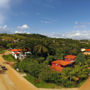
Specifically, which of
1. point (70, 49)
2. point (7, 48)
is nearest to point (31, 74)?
point (70, 49)

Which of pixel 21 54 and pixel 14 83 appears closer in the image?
pixel 14 83

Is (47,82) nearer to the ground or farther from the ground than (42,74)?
nearer to the ground

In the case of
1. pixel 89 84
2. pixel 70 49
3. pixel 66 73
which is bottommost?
pixel 89 84

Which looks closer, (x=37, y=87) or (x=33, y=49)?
(x=37, y=87)

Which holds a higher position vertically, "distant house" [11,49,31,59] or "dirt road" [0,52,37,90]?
"distant house" [11,49,31,59]

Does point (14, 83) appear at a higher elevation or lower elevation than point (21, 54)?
lower

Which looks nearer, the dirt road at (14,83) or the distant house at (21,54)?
the dirt road at (14,83)

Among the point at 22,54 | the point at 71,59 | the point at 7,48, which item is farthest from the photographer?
the point at 7,48

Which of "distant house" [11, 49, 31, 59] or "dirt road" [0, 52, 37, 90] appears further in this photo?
"distant house" [11, 49, 31, 59]

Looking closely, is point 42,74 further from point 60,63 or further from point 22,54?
point 22,54

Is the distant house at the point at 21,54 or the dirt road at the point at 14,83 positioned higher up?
the distant house at the point at 21,54

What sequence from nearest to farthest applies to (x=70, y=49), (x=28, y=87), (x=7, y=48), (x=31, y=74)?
(x=28, y=87), (x=31, y=74), (x=70, y=49), (x=7, y=48)
